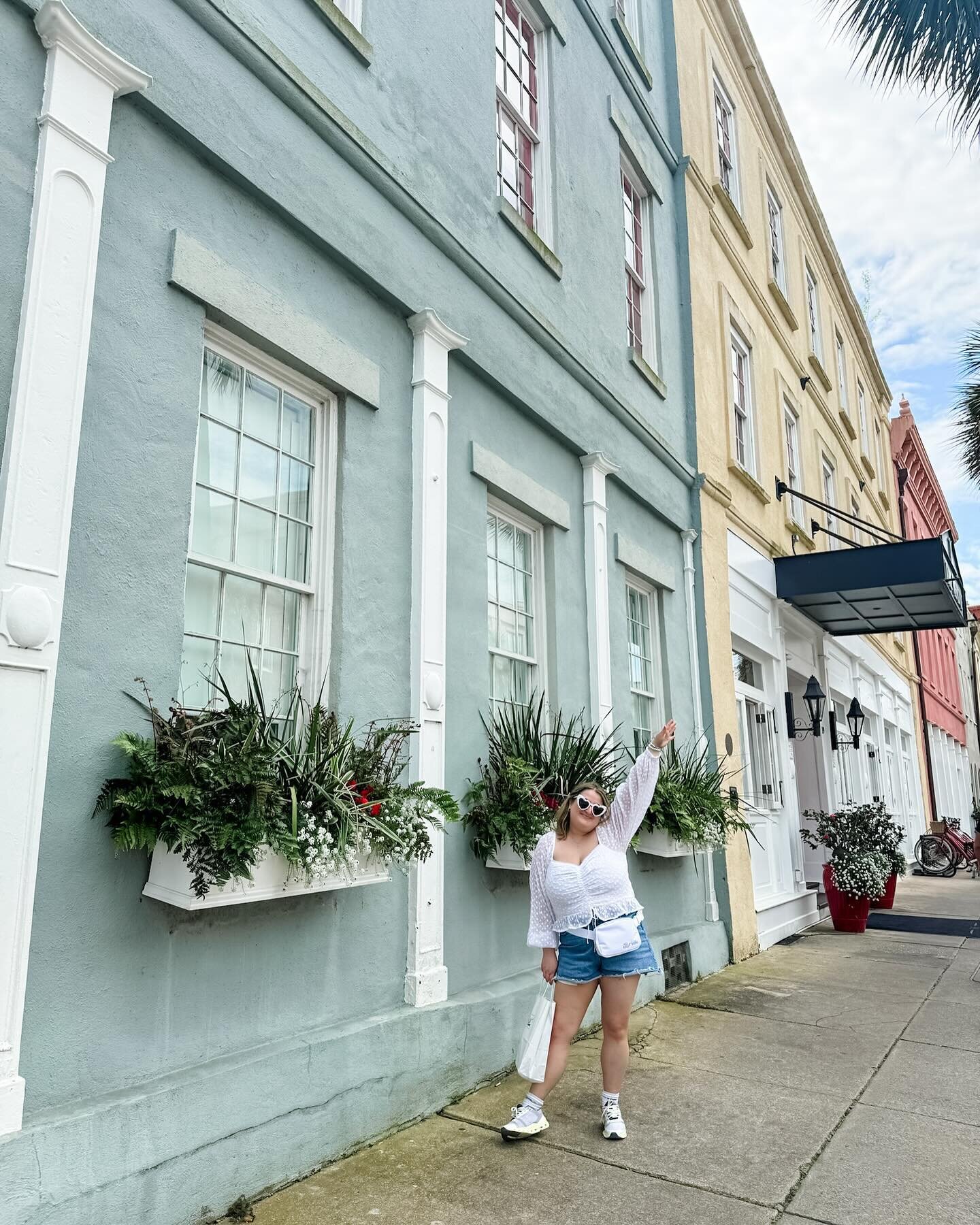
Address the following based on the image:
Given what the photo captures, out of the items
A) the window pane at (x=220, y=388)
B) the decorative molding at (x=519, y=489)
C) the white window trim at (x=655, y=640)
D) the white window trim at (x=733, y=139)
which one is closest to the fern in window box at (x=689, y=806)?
the white window trim at (x=655, y=640)

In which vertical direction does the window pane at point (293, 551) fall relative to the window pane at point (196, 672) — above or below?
above

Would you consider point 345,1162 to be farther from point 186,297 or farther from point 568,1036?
point 186,297

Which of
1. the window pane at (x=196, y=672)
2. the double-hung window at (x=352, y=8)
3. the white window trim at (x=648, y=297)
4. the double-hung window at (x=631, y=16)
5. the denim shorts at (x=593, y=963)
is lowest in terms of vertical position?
the denim shorts at (x=593, y=963)

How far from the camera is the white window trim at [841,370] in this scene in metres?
17.9

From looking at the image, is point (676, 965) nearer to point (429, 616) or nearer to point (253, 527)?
point (429, 616)

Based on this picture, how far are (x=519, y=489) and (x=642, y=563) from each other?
7.28ft

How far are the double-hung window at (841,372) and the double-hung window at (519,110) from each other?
11.5m

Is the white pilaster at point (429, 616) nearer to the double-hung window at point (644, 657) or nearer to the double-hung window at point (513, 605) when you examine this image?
the double-hung window at point (513, 605)

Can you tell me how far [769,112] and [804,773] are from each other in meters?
9.67

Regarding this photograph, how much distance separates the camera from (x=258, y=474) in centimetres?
457

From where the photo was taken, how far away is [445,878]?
Result: 17.4 feet

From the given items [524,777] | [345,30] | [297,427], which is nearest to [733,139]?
[345,30]

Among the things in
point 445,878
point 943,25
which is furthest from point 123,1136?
point 943,25

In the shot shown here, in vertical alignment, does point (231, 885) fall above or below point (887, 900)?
above
